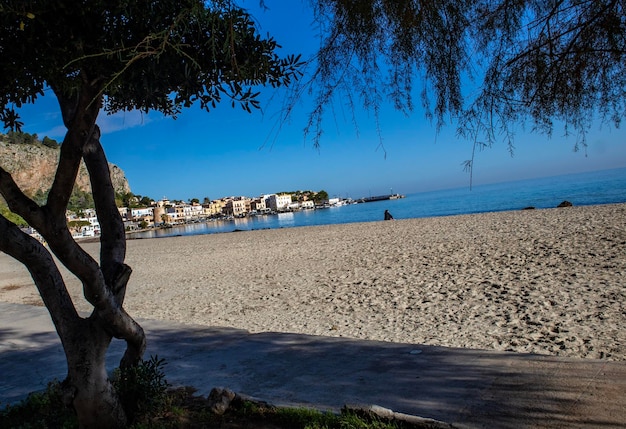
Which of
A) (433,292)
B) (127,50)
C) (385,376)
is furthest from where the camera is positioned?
(433,292)

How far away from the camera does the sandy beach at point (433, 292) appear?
5.65 m

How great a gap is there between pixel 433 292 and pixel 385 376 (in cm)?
502

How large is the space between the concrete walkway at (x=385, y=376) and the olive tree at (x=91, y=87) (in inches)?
47.3

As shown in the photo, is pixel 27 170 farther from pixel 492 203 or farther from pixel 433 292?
pixel 492 203

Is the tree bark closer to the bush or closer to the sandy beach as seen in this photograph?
the bush

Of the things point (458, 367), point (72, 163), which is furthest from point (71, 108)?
point (458, 367)

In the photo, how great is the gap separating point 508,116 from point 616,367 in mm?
2372

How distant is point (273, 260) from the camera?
15.5 m

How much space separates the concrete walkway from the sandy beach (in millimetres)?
1448

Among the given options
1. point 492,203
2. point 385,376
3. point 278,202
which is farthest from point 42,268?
point 278,202

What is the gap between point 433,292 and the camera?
324 inches

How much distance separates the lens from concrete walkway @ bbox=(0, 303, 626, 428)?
105 inches

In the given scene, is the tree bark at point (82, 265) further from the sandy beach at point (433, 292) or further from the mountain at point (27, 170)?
the sandy beach at point (433, 292)

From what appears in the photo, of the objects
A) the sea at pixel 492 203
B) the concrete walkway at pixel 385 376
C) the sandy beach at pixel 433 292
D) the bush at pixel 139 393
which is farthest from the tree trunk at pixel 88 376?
the sea at pixel 492 203
